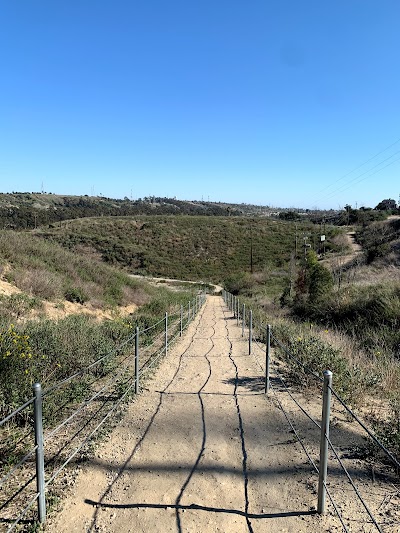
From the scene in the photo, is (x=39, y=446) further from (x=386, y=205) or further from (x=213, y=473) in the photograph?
(x=386, y=205)

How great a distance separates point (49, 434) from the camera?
3.36 meters

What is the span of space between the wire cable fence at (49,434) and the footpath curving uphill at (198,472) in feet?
0.82

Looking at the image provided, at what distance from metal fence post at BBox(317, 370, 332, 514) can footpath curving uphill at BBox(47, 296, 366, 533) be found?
0.16m

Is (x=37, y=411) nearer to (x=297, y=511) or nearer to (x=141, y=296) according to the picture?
(x=297, y=511)

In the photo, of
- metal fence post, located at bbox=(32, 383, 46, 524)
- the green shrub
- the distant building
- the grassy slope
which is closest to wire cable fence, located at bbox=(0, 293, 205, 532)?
metal fence post, located at bbox=(32, 383, 46, 524)

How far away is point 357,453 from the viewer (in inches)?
174

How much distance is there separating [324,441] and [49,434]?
238cm

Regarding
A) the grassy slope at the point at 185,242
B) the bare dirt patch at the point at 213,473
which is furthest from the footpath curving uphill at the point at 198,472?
the grassy slope at the point at 185,242

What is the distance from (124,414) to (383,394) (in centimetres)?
411

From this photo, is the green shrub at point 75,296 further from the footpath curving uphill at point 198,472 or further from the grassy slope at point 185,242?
Result: the grassy slope at point 185,242

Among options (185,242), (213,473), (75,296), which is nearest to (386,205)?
(185,242)

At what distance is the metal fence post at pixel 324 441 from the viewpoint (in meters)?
3.19

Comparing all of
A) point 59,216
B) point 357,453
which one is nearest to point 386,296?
point 357,453

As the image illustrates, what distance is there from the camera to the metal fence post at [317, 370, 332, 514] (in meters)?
3.19
